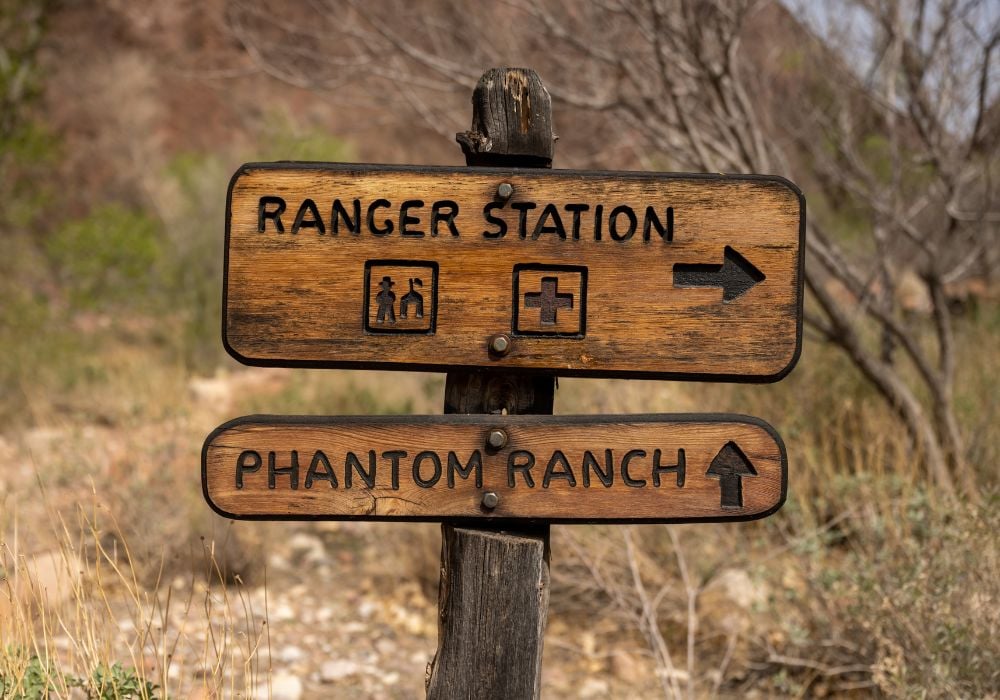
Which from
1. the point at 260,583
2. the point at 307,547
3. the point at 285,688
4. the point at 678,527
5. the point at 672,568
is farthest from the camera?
the point at 307,547

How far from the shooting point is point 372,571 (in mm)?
4094

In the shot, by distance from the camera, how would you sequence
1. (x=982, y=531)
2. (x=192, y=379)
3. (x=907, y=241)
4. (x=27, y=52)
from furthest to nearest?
(x=27, y=52)
(x=192, y=379)
(x=907, y=241)
(x=982, y=531)

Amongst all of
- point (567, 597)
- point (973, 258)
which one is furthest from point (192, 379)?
point (973, 258)

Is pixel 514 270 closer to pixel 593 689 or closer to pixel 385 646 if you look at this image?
pixel 593 689

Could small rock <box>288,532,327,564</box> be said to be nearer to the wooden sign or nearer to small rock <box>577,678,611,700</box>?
small rock <box>577,678,611,700</box>

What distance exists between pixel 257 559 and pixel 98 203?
557 inches

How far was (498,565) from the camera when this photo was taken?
1.67m

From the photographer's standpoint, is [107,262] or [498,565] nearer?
[498,565]

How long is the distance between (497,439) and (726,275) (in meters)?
0.50

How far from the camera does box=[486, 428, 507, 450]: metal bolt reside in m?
1.60

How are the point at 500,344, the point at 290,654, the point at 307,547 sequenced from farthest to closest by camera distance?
the point at 307,547
the point at 290,654
the point at 500,344

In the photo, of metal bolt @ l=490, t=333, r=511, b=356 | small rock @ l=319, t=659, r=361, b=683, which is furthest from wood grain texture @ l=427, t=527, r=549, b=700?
small rock @ l=319, t=659, r=361, b=683

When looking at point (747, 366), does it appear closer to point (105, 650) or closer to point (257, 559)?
point (105, 650)

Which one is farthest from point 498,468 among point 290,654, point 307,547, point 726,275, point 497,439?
point 307,547
